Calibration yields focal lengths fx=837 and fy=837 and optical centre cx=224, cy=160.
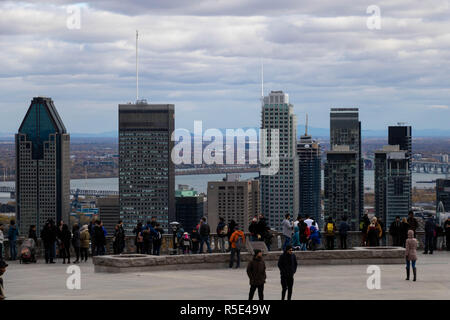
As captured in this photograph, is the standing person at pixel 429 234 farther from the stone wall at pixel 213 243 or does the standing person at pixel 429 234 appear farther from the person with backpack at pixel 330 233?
the person with backpack at pixel 330 233

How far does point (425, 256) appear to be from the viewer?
28.4 meters

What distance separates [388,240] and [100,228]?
35.1 feet

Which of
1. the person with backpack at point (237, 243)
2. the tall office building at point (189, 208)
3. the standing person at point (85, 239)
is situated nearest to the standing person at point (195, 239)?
the person with backpack at point (237, 243)

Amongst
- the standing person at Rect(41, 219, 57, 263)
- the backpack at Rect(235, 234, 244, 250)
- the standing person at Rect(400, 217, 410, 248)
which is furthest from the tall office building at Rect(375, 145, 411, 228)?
the backpack at Rect(235, 234, 244, 250)

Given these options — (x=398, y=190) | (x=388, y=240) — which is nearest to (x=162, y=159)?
(x=398, y=190)

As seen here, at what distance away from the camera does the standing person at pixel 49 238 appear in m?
26.2

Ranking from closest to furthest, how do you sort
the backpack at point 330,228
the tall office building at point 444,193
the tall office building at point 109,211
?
1. the backpack at point 330,228
2. the tall office building at point 444,193
3. the tall office building at point 109,211

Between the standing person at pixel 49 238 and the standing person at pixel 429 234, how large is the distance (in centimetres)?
1245

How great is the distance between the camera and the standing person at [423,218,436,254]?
93.6 feet

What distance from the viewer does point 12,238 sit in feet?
89.1

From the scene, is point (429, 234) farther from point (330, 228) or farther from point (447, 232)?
point (330, 228)

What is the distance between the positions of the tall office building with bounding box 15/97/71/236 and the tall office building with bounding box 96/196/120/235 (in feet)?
28.9
